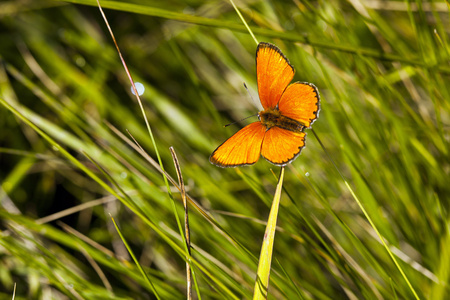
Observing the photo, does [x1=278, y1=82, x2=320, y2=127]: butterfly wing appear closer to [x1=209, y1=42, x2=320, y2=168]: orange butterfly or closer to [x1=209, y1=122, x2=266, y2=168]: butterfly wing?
[x1=209, y1=42, x2=320, y2=168]: orange butterfly

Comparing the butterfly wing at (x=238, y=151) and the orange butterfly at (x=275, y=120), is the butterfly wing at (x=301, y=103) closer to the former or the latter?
the orange butterfly at (x=275, y=120)

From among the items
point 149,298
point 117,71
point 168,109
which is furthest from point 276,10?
point 149,298

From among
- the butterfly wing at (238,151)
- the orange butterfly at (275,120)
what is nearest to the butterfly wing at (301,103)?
the orange butterfly at (275,120)

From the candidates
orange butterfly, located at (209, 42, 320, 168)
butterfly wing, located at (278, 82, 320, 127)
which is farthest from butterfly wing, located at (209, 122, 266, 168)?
butterfly wing, located at (278, 82, 320, 127)

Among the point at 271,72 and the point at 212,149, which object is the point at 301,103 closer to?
the point at 271,72

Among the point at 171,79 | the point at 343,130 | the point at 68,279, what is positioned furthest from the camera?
the point at 171,79

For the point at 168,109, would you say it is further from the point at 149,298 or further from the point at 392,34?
the point at 392,34
